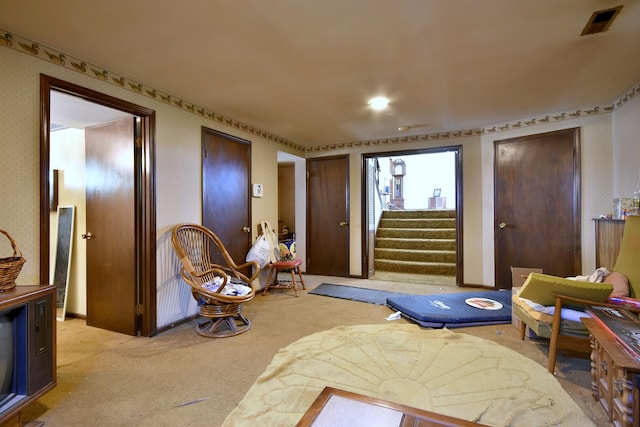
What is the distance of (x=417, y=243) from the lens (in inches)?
238

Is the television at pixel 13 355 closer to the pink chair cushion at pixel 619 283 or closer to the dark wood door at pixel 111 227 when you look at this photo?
the dark wood door at pixel 111 227

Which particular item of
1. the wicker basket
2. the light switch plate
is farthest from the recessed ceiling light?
the wicker basket

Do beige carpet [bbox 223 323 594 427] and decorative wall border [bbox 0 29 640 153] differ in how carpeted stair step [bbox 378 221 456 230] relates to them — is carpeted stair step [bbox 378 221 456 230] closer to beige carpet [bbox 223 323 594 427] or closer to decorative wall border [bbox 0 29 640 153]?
decorative wall border [bbox 0 29 640 153]

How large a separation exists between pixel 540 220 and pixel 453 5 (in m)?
3.26

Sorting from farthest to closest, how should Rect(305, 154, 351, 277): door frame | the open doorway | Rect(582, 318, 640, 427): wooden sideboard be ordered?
the open doorway < Rect(305, 154, 351, 277): door frame < Rect(582, 318, 640, 427): wooden sideboard

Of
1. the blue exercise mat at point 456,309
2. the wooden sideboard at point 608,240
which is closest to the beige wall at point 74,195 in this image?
the blue exercise mat at point 456,309

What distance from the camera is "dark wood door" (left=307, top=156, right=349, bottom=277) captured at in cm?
514

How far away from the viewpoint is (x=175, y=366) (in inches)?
85.7

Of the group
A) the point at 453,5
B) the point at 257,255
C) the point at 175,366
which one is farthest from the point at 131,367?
the point at 453,5

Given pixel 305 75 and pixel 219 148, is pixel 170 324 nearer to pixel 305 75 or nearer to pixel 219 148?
pixel 219 148

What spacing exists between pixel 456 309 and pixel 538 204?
1.92m

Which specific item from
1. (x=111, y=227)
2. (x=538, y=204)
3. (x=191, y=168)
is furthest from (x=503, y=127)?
(x=111, y=227)

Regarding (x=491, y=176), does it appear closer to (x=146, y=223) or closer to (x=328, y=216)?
(x=328, y=216)

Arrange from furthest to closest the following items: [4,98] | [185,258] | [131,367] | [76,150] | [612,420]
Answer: [76,150], [185,258], [131,367], [4,98], [612,420]
